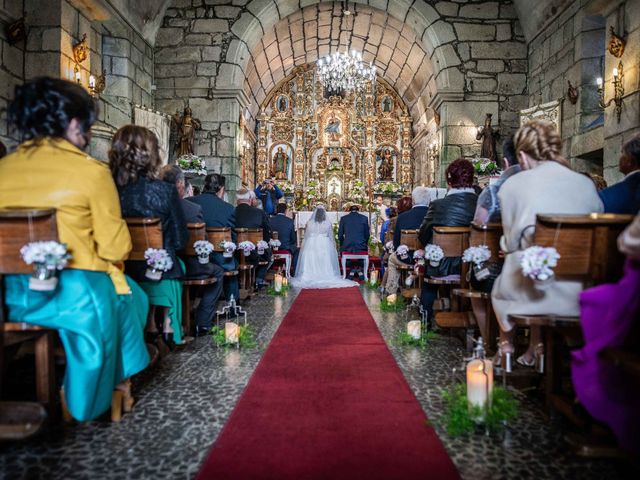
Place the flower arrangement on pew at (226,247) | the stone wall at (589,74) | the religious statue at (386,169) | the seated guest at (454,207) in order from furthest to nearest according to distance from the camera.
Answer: the religious statue at (386,169), the stone wall at (589,74), the flower arrangement on pew at (226,247), the seated guest at (454,207)

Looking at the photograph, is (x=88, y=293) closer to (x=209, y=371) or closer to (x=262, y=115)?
(x=209, y=371)

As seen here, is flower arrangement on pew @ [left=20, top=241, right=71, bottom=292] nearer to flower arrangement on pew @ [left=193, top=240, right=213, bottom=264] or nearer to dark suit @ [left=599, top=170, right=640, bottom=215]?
flower arrangement on pew @ [left=193, top=240, right=213, bottom=264]

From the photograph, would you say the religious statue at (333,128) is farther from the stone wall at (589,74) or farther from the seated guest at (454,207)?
the seated guest at (454,207)

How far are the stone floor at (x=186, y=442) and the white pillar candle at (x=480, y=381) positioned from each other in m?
0.16

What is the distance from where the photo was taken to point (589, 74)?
25.5ft

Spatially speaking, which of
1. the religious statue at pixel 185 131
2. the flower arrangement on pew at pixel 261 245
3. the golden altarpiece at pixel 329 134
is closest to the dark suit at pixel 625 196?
the flower arrangement on pew at pixel 261 245

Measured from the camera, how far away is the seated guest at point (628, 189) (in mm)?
2738

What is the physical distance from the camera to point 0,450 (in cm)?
200

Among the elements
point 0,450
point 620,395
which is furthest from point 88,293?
point 620,395

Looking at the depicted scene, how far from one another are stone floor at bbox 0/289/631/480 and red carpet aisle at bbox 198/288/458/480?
87 mm

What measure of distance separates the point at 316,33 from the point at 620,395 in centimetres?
Answer: 1324

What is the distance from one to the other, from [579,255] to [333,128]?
14454 millimetres

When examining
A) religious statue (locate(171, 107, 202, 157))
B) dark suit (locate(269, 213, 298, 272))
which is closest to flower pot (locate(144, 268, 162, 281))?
dark suit (locate(269, 213, 298, 272))

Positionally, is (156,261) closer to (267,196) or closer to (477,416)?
(477,416)
